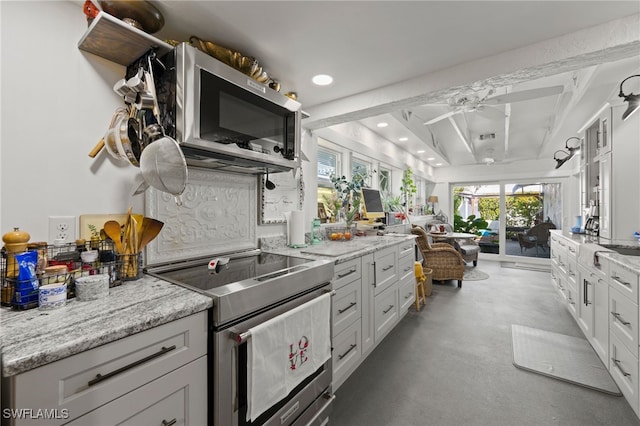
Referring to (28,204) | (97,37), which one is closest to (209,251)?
(28,204)

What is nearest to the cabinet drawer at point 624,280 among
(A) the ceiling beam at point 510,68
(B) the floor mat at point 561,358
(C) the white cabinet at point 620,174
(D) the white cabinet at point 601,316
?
(D) the white cabinet at point 601,316

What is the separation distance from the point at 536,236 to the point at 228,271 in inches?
278

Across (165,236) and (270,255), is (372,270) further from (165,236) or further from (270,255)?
(165,236)

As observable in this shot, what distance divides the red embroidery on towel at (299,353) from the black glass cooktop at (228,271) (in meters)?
0.39

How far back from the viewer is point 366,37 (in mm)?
1493

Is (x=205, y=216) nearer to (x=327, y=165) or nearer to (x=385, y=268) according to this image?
(x=385, y=268)

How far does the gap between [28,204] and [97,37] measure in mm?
781

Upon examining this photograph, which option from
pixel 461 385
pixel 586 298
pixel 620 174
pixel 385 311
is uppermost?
pixel 620 174

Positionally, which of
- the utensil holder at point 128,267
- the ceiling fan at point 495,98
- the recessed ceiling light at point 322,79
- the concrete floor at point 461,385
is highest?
the ceiling fan at point 495,98

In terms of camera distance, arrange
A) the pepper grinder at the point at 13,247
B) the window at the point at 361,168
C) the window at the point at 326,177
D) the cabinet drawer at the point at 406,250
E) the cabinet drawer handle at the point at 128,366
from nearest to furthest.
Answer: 1. the cabinet drawer handle at the point at 128,366
2. the pepper grinder at the point at 13,247
3. the cabinet drawer at the point at 406,250
4. the window at the point at 326,177
5. the window at the point at 361,168

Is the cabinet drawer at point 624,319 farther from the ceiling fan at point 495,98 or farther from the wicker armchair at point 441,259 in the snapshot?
the wicker armchair at point 441,259

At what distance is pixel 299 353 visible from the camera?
1.33 meters

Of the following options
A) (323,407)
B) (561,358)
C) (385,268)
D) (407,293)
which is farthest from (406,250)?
(323,407)

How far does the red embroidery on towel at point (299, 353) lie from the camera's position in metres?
1.29
